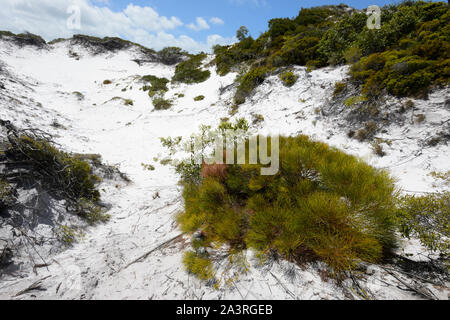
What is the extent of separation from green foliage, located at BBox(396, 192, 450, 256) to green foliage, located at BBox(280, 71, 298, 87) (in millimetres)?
8104

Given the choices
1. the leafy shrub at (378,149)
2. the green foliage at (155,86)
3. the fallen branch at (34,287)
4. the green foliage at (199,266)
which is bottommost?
the fallen branch at (34,287)

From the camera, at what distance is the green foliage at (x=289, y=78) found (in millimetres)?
9000

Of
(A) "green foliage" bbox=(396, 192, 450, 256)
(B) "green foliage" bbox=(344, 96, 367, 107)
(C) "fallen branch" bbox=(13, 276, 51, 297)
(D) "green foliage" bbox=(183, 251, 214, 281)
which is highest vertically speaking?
(B) "green foliage" bbox=(344, 96, 367, 107)

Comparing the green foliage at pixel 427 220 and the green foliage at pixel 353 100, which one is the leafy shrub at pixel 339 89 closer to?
the green foliage at pixel 353 100

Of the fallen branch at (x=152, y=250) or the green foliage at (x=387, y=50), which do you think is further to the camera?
the green foliage at (x=387, y=50)

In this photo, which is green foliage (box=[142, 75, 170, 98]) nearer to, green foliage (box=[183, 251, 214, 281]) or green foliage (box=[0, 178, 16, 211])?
green foliage (box=[0, 178, 16, 211])

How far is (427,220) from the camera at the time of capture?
7.07 feet

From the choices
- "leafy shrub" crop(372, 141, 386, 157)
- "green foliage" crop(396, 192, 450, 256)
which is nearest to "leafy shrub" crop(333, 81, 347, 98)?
"leafy shrub" crop(372, 141, 386, 157)

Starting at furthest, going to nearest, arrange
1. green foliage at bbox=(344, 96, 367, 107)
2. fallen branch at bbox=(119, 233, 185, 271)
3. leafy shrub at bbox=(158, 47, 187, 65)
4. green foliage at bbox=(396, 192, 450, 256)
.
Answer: leafy shrub at bbox=(158, 47, 187, 65)
green foliage at bbox=(344, 96, 367, 107)
fallen branch at bbox=(119, 233, 185, 271)
green foliage at bbox=(396, 192, 450, 256)

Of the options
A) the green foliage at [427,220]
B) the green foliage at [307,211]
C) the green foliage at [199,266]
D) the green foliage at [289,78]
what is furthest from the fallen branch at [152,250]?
the green foliage at [289,78]

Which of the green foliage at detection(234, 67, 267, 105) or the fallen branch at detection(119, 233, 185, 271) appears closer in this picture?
the fallen branch at detection(119, 233, 185, 271)

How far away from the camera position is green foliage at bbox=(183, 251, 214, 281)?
89.7 inches

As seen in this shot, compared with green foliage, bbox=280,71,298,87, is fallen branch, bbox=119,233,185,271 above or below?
below

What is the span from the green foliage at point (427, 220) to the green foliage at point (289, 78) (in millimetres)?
8104
